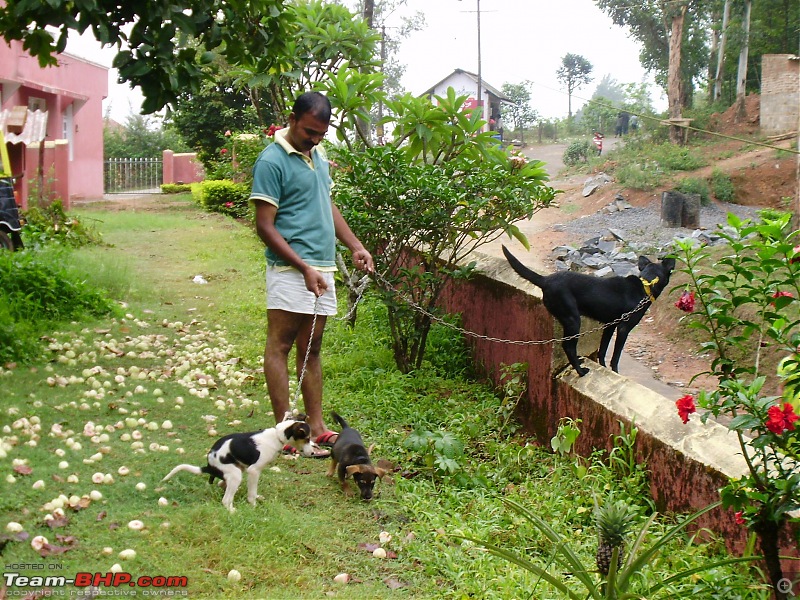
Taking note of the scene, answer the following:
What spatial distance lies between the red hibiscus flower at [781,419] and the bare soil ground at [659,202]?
5.53m

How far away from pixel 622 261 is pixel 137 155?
112 feet

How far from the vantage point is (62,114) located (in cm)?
2355

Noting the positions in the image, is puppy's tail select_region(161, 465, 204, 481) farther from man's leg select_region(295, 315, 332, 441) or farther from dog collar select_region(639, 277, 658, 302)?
dog collar select_region(639, 277, 658, 302)

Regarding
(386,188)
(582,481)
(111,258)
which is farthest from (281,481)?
(111,258)

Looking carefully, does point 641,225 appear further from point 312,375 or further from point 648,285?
point 312,375

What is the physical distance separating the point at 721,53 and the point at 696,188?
12307mm

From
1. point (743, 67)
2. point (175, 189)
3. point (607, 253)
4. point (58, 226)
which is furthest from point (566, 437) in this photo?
point (743, 67)

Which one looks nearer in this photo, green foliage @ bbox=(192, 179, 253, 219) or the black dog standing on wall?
the black dog standing on wall

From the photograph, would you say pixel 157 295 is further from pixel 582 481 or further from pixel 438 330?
pixel 582 481

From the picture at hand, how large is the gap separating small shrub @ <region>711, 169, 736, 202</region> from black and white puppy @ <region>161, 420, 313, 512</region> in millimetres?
17906

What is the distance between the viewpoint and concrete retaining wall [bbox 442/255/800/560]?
3.55 m

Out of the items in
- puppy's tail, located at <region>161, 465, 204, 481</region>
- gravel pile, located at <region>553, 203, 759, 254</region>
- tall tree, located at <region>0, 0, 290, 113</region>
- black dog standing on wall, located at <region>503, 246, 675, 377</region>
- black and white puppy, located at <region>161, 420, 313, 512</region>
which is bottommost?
puppy's tail, located at <region>161, 465, 204, 481</region>

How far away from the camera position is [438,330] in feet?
22.9

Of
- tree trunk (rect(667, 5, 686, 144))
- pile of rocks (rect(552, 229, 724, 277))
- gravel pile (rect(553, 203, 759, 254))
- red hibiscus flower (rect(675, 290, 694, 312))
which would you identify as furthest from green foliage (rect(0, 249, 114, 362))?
tree trunk (rect(667, 5, 686, 144))
